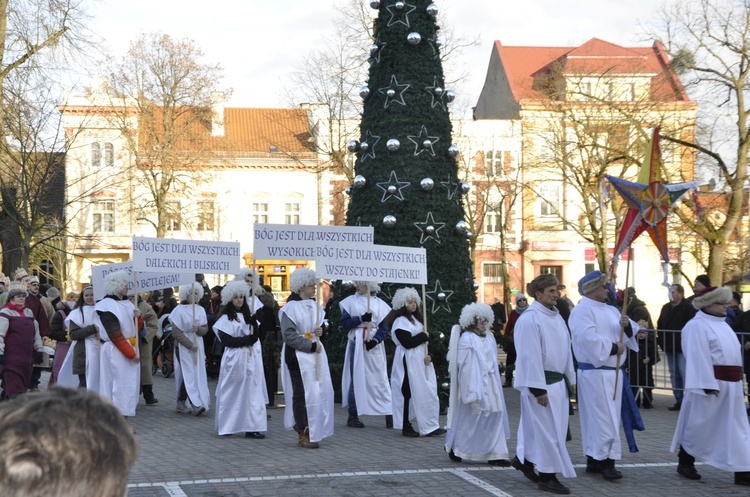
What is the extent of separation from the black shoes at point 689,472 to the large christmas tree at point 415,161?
625cm

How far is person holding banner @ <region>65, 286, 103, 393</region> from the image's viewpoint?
503 inches

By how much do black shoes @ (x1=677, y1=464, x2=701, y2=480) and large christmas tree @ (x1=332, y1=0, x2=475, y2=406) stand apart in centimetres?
625

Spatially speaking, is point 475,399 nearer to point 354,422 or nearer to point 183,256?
point 354,422

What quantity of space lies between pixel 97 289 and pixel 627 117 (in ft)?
62.8

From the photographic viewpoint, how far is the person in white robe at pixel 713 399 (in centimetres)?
921

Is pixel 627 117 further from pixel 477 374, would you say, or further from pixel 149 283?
pixel 477 374

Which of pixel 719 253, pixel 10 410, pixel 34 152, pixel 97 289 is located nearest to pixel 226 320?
pixel 97 289

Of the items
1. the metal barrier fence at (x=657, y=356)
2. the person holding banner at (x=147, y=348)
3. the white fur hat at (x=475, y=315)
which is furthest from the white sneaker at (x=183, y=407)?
the metal barrier fence at (x=657, y=356)

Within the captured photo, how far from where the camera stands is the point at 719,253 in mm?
24062

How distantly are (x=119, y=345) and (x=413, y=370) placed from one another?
360 centimetres

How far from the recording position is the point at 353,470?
9703 mm

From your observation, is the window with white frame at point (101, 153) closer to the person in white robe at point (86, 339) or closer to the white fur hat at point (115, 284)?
the person in white robe at point (86, 339)

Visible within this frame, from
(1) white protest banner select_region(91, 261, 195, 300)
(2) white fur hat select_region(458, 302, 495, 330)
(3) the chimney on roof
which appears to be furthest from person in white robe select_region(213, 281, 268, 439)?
(3) the chimney on roof

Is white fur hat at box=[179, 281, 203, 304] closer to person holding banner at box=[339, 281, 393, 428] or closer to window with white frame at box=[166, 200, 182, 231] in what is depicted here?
person holding banner at box=[339, 281, 393, 428]
